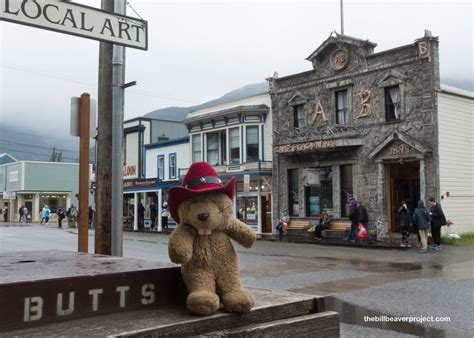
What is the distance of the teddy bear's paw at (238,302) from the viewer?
9.06 ft

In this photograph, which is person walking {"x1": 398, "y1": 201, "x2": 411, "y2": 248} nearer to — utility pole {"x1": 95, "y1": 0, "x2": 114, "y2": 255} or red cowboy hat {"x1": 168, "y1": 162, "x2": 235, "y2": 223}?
utility pole {"x1": 95, "y1": 0, "x2": 114, "y2": 255}

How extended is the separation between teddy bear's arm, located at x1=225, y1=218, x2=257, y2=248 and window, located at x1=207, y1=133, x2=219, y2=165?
26.6 meters

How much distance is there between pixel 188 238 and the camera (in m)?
3.03

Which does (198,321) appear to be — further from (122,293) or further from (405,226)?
(405,226)

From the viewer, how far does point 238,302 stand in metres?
2.76

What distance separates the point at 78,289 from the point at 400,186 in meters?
21.1

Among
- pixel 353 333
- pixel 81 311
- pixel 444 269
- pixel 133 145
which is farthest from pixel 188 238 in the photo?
pixel 133 145

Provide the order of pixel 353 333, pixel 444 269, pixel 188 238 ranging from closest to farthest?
pixel 188 238
pixel 353 333
pixel 444 269

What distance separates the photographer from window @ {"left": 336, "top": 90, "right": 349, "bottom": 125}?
23953mm

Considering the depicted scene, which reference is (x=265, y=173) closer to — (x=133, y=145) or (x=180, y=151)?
(x=180, y=151)

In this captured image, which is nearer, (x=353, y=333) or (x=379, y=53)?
(x=353, y=333)

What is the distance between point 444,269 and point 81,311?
39.1 ft

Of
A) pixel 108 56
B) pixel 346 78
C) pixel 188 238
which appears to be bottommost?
pixel 188 238

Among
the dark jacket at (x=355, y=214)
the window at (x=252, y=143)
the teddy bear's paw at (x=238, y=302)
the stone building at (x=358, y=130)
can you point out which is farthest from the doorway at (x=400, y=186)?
the teddy bear's paw at (x=238, y=302)
